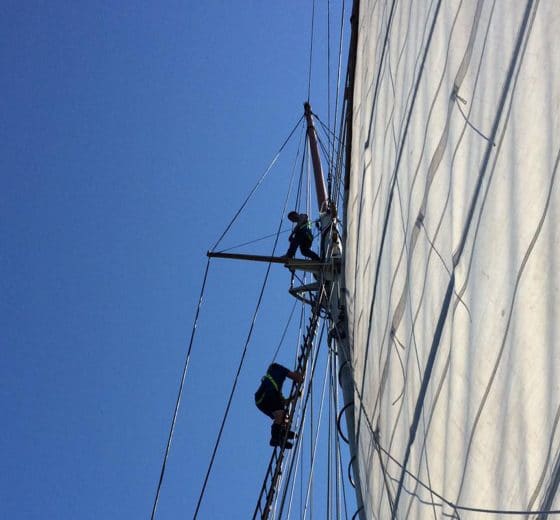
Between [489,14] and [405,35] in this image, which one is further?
[405,35]

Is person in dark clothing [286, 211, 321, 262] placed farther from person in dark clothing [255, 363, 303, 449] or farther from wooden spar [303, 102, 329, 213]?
person in dark clothing [255, 363, 303, 449]

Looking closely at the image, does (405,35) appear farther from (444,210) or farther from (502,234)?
(502,234)

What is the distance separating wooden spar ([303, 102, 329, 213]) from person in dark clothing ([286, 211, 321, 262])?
0.30 m

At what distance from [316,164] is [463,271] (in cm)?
819

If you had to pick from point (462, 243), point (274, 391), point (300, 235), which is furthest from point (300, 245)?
point (462, 243)

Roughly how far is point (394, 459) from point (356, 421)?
122 centimetres

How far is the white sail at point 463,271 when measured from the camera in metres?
3.77

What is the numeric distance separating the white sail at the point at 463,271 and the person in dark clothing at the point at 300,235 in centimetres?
379

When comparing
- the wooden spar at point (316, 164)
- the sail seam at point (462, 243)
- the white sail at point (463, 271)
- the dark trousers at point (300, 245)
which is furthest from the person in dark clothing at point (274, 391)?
the sail seam at point (462, 243)

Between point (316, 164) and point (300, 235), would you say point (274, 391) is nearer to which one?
point (300, 235)

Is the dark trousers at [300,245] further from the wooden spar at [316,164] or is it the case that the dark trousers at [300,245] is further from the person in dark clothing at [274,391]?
the person in dark clothing at [274,391]

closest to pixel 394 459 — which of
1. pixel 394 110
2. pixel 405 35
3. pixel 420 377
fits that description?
pixel 420 377

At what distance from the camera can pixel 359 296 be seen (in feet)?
23.9

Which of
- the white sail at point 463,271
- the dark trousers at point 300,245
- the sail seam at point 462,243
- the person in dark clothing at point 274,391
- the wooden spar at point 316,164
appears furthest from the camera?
the wooden spar at point 316,164
